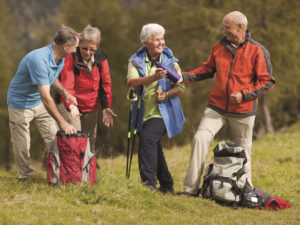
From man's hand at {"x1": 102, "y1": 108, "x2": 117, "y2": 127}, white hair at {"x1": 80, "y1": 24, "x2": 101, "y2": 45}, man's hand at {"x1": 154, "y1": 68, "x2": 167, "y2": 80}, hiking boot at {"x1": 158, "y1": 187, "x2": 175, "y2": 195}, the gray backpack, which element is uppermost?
white hair at {"x1": 80, "y1": 24, "x2": 101, "y2": 45}

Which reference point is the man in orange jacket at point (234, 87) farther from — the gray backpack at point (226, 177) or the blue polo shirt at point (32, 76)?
the blue polo shirt at point (32, 76)

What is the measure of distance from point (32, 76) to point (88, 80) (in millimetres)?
1476

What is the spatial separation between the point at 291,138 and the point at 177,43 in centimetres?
936

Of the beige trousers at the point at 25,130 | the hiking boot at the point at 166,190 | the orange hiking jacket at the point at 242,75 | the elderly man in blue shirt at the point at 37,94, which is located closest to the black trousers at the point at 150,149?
the hiking boot at the point at 166,190

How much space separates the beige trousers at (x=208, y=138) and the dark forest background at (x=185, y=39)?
19.5 feet

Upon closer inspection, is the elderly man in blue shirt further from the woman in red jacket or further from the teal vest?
the teal vest

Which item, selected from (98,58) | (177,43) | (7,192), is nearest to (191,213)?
(7,192)

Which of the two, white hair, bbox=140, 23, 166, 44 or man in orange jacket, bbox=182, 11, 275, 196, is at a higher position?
white hair, bbox=140, 23, 166, 44

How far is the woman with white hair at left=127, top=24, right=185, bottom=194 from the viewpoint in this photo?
589 centimetres

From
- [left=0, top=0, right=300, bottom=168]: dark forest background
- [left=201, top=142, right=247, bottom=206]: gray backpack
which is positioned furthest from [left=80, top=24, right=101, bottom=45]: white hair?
[left=0, top=0, right=300, bottom=168]: dark forest background

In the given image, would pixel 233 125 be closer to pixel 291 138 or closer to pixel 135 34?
pixel 291 138

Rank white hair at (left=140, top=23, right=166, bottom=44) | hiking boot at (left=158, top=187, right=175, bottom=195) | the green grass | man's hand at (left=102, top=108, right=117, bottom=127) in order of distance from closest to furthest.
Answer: the green grass, white hair at (left=140, top=23, right=166, bottom=44), hiking boot at (left=158, top=187, right=175, bottom=195), man's hand at (left=102, top=108, right=117, bottom=127)

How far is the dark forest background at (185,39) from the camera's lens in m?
17.2

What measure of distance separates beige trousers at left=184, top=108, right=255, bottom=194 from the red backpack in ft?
5.27
